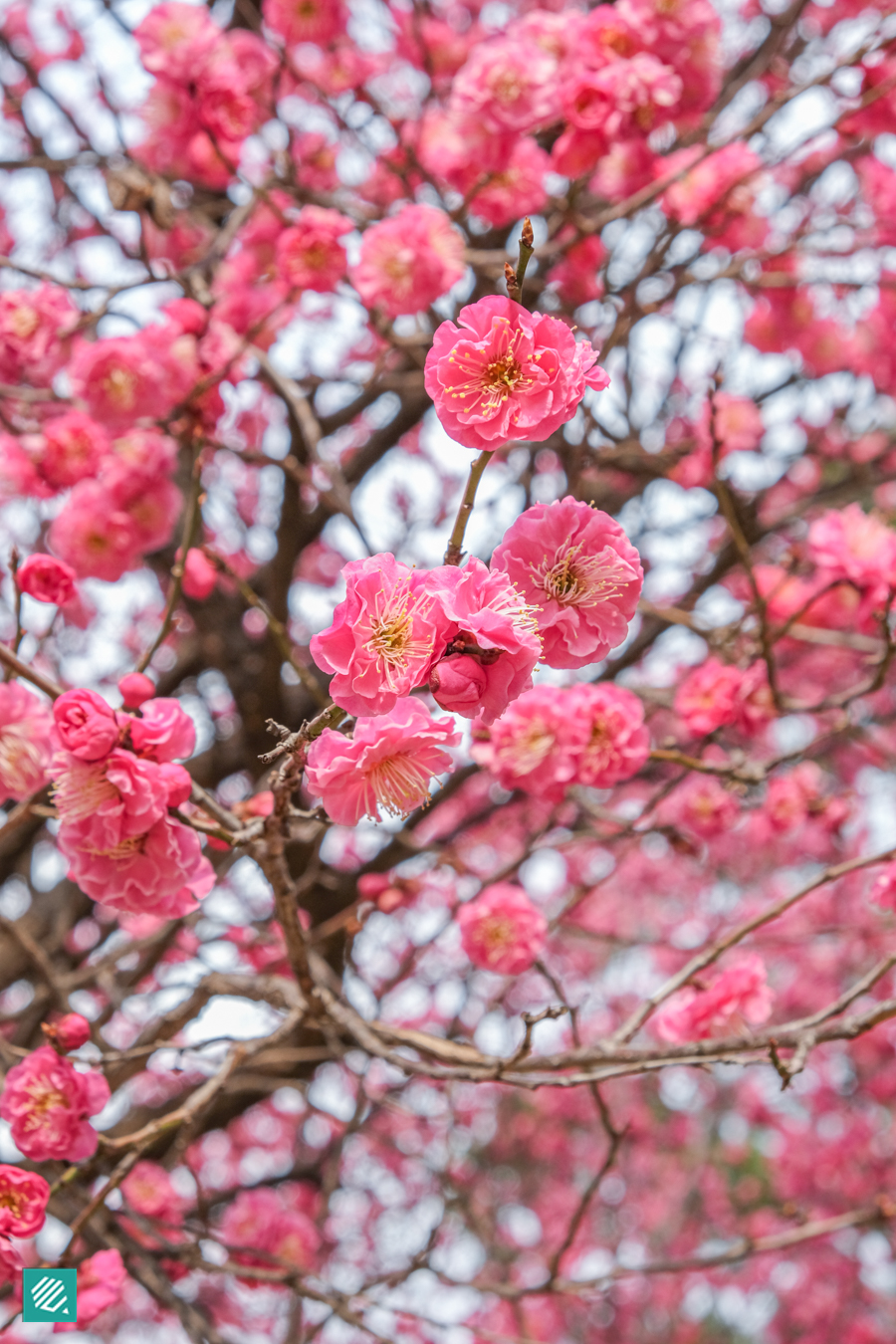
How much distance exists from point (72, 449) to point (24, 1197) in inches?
68.9

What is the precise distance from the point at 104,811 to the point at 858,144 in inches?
126

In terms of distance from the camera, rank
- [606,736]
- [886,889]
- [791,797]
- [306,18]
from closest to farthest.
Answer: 1. [886,889]
2. [606,736]
3. [791,797]
4. [306,18]

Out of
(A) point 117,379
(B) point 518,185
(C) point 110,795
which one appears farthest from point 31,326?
(C) point 110,795

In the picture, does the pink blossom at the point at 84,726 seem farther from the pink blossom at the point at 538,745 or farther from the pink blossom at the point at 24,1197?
the pink blossom at the point at 538,745

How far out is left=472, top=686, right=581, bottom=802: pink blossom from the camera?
6.47 feet

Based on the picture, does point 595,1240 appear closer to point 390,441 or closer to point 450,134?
point 390,441

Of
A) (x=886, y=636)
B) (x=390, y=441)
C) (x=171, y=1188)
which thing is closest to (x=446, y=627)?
(x=886, y=636)

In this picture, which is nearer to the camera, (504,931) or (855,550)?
(504,931)

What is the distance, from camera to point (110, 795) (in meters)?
1.34

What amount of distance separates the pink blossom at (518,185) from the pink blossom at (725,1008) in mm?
1996

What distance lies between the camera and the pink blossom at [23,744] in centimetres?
166

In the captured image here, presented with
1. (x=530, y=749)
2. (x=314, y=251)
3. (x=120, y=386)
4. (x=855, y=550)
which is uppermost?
(x=314, y=251)

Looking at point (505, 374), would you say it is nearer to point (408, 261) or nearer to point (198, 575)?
point (198, 575)

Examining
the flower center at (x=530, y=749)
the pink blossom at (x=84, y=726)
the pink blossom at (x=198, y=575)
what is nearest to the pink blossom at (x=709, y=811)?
the flower center at (x=530, y=749)
